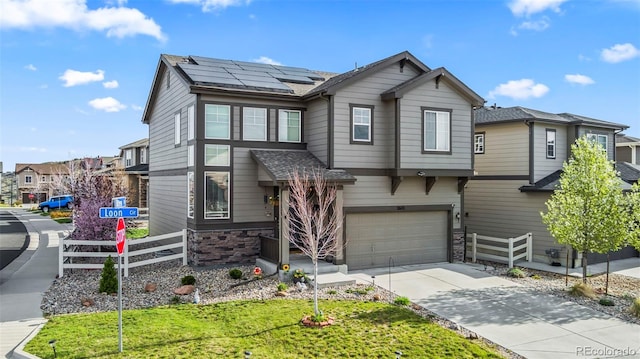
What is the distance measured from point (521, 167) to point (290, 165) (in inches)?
431

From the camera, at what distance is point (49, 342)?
7859 mm

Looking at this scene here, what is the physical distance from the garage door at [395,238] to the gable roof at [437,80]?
14.1ft

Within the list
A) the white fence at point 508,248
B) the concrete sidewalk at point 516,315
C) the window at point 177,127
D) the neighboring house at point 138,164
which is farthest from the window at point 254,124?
the neighboring house at point 138,164

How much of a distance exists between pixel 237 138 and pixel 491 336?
10.2 meters

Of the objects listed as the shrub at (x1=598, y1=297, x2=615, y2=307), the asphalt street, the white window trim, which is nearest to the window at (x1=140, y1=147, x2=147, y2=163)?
the asphalt street

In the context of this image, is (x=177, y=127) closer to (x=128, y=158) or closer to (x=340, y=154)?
(x=340, y=154)

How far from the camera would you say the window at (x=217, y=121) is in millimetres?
15328

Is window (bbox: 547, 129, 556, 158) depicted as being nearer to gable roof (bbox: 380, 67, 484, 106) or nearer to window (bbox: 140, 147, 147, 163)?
gable roof (bbox: 380, 67, 484, 106)

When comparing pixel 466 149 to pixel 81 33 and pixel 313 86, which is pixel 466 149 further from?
pixel 81 33

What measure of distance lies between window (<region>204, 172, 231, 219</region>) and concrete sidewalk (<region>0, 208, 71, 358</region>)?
4617 millimetres

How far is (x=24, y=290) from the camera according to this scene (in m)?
12.4

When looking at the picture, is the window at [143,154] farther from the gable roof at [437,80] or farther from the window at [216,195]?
the gable roof at [437,80]

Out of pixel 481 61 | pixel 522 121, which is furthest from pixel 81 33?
pixel 522 121

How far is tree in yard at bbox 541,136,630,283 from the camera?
13.1 m
